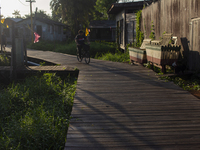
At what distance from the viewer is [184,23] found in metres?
7.55

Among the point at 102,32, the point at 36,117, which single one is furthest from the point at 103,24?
the point at 36,117

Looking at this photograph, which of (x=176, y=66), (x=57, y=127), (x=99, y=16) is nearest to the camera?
(x=57, y=127)

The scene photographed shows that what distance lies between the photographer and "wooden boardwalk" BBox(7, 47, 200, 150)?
10.3 ft

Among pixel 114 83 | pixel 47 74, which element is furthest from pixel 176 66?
pixel 47 74

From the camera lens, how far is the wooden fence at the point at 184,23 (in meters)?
6.87

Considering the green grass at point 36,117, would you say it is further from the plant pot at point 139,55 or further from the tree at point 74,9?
the tree at point 74,9

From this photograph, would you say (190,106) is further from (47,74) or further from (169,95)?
(47,74)

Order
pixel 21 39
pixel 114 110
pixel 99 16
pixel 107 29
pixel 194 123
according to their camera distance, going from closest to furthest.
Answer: pixel 194 123 → pixel 114 110 → pixel 21 39 → pixel 107 29 → pixel 99 16

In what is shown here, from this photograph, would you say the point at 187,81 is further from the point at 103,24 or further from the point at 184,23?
the point at 103,24

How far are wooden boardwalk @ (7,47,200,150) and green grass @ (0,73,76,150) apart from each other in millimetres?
407

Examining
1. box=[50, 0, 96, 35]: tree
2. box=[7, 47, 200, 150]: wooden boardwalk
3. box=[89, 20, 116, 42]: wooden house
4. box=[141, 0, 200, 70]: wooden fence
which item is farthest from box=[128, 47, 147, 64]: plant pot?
box=[50, 0, 96, 35]: tree

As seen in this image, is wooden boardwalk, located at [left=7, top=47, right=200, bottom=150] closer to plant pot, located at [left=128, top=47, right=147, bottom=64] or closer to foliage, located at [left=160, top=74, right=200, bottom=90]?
foliage, located at [left=160, top=74, right=200, bottom=90]

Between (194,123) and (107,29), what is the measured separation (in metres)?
40.7

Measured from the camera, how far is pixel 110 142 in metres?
3.17
